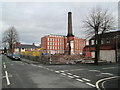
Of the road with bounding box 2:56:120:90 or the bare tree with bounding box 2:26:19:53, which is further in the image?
the bare tree with bounding box 2:26:19:53

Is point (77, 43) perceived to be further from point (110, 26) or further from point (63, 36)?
point (110, 26)

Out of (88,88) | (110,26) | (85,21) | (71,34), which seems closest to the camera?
(88,88)

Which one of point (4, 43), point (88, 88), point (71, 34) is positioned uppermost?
point (71, 34)

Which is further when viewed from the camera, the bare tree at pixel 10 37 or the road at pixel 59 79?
the bare tree at pixel 10 37

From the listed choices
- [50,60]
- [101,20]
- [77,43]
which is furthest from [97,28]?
[77,43]

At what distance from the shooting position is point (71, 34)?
50938 mm

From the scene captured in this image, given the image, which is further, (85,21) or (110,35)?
(110,35)

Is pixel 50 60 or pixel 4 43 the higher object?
pixel 4 43

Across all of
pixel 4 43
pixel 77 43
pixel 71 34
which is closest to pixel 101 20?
pixel 71 34

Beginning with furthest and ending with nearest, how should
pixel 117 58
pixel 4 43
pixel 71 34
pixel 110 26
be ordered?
pixel 4 43 < pixel 71 34 < pixel 117 58 < pixel 110 26

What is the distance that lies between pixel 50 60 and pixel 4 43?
120 ft

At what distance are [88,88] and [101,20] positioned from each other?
60.9 ft

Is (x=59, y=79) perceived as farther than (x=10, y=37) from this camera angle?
No

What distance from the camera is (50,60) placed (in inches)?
971
